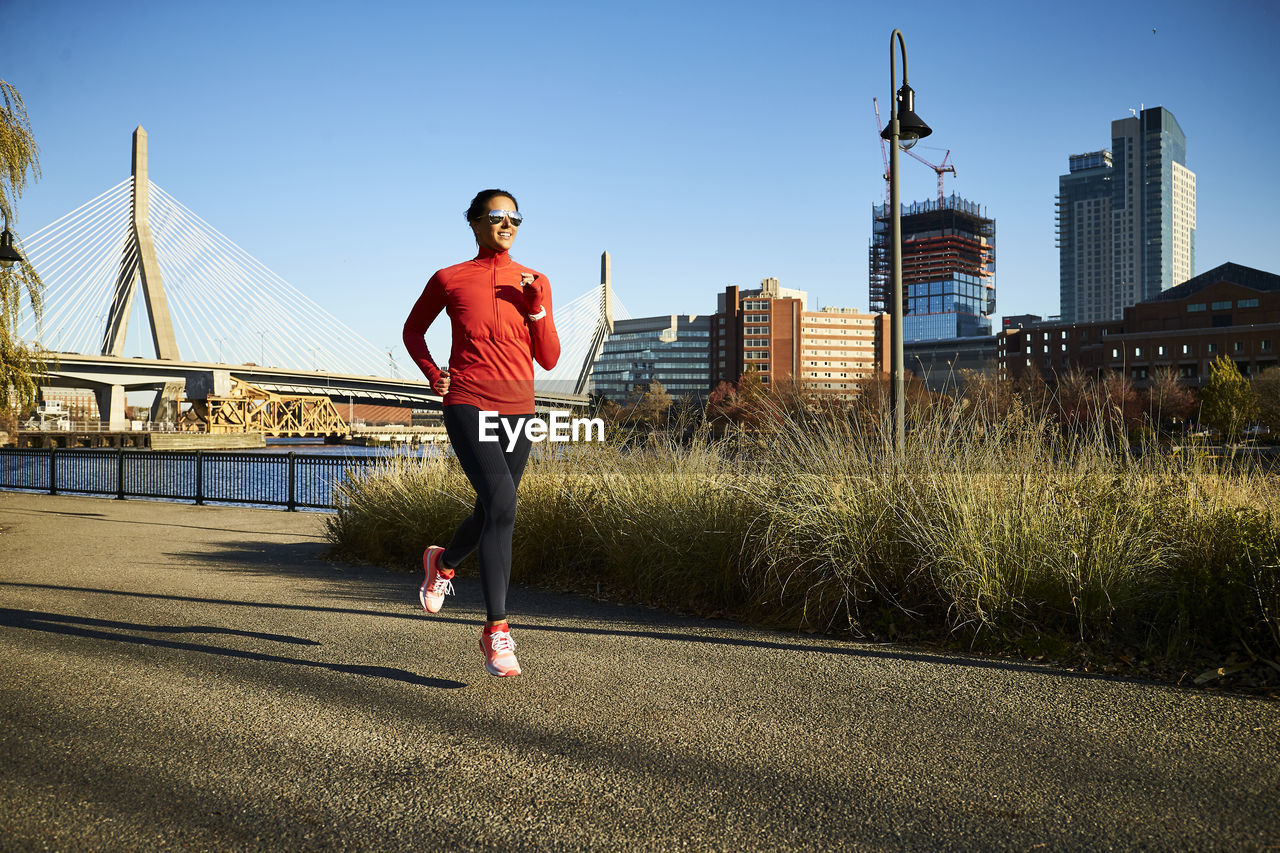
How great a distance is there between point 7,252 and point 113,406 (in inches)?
2393

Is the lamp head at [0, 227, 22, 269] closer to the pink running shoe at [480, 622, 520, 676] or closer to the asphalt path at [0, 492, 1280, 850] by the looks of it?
the asphalt path at [0, 492, 1280, 850]

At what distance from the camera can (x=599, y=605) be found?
580cm

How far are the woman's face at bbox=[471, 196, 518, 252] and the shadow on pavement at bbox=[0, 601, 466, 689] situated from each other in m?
2.03

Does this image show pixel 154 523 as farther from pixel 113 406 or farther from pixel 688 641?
pixel 113 406

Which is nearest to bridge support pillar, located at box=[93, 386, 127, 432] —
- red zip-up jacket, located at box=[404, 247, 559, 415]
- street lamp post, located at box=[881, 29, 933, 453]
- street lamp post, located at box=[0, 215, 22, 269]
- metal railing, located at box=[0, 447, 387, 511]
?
metal railing, located at box=[0, 447, 387, 511]

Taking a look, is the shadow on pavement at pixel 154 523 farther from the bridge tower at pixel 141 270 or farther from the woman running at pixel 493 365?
the bridge tower at pixel 141 270

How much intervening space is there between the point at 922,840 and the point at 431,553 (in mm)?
2875

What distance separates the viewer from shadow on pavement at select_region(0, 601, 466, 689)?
3.97m

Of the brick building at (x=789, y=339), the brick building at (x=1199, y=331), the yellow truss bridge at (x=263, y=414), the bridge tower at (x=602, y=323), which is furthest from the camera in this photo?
the brick building at (x=789, y=339)

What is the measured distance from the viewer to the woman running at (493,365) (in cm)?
374

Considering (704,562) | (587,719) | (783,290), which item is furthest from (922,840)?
(783,290)

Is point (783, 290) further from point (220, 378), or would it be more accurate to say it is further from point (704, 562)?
point (704, 562)

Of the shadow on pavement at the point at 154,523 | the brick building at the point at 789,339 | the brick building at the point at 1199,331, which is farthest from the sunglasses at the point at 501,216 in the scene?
the brick building at the point at 789,339

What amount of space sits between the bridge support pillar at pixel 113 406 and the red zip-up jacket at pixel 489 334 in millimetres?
68629
